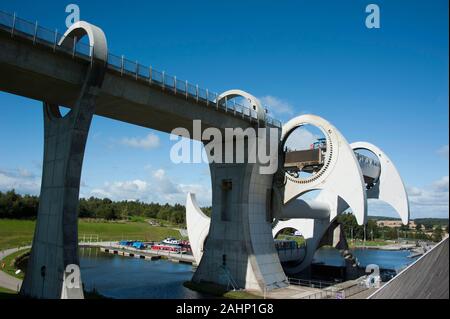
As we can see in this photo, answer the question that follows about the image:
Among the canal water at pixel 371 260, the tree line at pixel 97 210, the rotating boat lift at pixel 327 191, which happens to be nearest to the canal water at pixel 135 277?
the rotating boat lift at pixel 327 191

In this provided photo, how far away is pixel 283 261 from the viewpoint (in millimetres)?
38906

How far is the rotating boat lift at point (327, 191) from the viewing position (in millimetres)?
28438

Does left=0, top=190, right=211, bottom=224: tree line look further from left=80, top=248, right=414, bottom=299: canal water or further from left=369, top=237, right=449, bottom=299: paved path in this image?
left=369, top=237, right=449, bottom=299: paved path

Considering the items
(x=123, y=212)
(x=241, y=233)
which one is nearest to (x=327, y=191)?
(x=241, y=233)

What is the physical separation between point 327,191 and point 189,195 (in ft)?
48.4

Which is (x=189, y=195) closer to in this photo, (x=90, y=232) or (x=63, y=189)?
(x=63, y=189)

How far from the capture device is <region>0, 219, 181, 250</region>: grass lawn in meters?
60.9

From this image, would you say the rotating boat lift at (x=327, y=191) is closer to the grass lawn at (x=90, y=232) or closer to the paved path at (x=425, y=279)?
the paved path at (x=425, y=279)

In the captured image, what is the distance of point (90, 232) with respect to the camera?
86.5 meters
